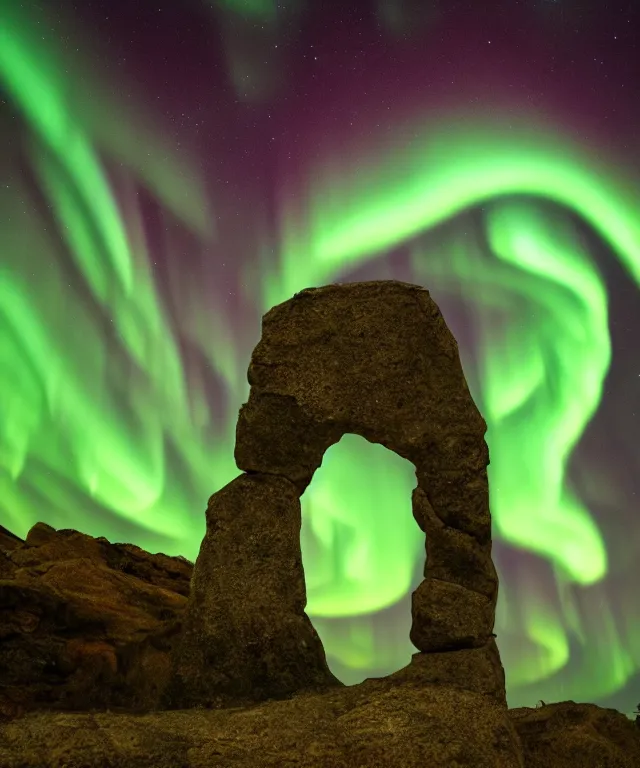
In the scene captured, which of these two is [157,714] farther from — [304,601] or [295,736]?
[304,601]

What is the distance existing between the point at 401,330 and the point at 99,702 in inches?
332

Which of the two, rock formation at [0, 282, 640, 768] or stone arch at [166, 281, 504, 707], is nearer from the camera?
rock formation at [0, 282, 640, 768]

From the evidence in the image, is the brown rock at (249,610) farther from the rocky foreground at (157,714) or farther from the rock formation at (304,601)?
the rocky foreground at (157,714)

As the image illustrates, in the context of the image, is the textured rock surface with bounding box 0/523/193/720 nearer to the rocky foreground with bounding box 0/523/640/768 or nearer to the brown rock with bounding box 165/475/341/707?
the rocky foreground with bounding box 0/523/640/768

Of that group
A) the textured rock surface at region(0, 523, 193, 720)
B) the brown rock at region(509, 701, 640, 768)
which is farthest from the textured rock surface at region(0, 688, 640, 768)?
the textured rock surface at region(0, 523, 193, 720)

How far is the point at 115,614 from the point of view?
15.5 m

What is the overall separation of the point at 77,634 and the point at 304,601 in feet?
16.9

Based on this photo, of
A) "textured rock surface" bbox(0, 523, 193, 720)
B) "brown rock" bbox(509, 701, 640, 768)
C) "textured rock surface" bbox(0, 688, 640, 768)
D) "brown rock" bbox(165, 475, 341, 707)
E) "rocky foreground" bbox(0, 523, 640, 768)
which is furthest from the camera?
"textured rock surface" bbox(0, 523, 193, 720)

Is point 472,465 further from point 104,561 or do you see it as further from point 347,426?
point 104,561

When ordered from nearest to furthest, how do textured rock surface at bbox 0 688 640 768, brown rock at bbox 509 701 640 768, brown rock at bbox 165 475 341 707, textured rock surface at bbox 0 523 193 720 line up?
textured rock surface at bbox 0 688 640 768 < brown rock at bbox 509 701 640 768 < brown rock at bbox 165 475 341 707 < textured rock surface at bbox 0 523 193 720

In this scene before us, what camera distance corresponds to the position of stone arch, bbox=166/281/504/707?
11.5 m

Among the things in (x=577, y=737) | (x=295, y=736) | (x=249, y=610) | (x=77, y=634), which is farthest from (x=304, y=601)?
(x=77, y=634)

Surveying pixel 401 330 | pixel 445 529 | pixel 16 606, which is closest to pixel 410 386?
pixel 401 330

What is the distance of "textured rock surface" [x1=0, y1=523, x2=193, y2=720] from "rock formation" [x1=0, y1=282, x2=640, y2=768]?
37 mm
